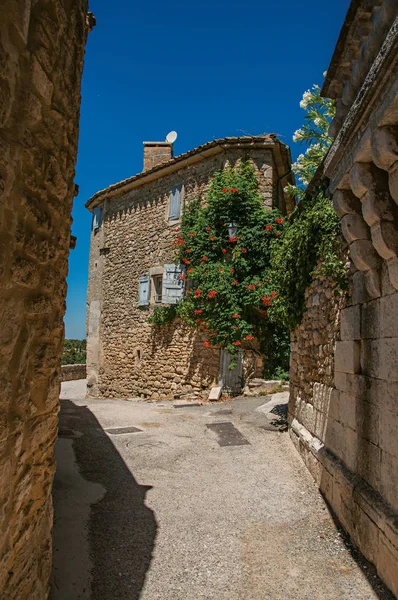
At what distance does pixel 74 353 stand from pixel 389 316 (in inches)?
1114

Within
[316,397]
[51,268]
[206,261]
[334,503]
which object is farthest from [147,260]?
[51,268]

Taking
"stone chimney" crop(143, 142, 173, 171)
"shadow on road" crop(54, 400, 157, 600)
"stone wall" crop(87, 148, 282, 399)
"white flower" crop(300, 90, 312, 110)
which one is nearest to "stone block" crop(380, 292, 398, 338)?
"shadow on road" crop(54, 400, 157, 600)

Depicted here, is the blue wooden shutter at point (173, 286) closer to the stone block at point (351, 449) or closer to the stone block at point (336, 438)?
the stone block at point (336, 438)

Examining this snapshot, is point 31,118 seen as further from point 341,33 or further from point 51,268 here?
point 341,33

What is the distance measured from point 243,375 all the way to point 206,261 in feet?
10.5

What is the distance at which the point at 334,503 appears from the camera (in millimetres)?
3928

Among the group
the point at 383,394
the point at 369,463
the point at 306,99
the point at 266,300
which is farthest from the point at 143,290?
the point at 383,394

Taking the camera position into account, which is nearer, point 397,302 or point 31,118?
point 31,118

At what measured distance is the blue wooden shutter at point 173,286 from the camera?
1193 cm

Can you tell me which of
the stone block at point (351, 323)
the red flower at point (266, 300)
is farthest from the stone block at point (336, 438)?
the red flower at point (266, 300)

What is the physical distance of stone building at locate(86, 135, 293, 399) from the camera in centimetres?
1138

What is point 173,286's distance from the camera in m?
12.0

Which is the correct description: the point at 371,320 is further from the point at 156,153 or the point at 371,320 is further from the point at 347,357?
the point at 156,153

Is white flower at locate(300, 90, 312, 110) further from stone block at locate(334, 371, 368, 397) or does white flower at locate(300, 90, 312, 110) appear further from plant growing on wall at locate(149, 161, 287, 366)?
stone block at locate(334, 371, 368, 397)
